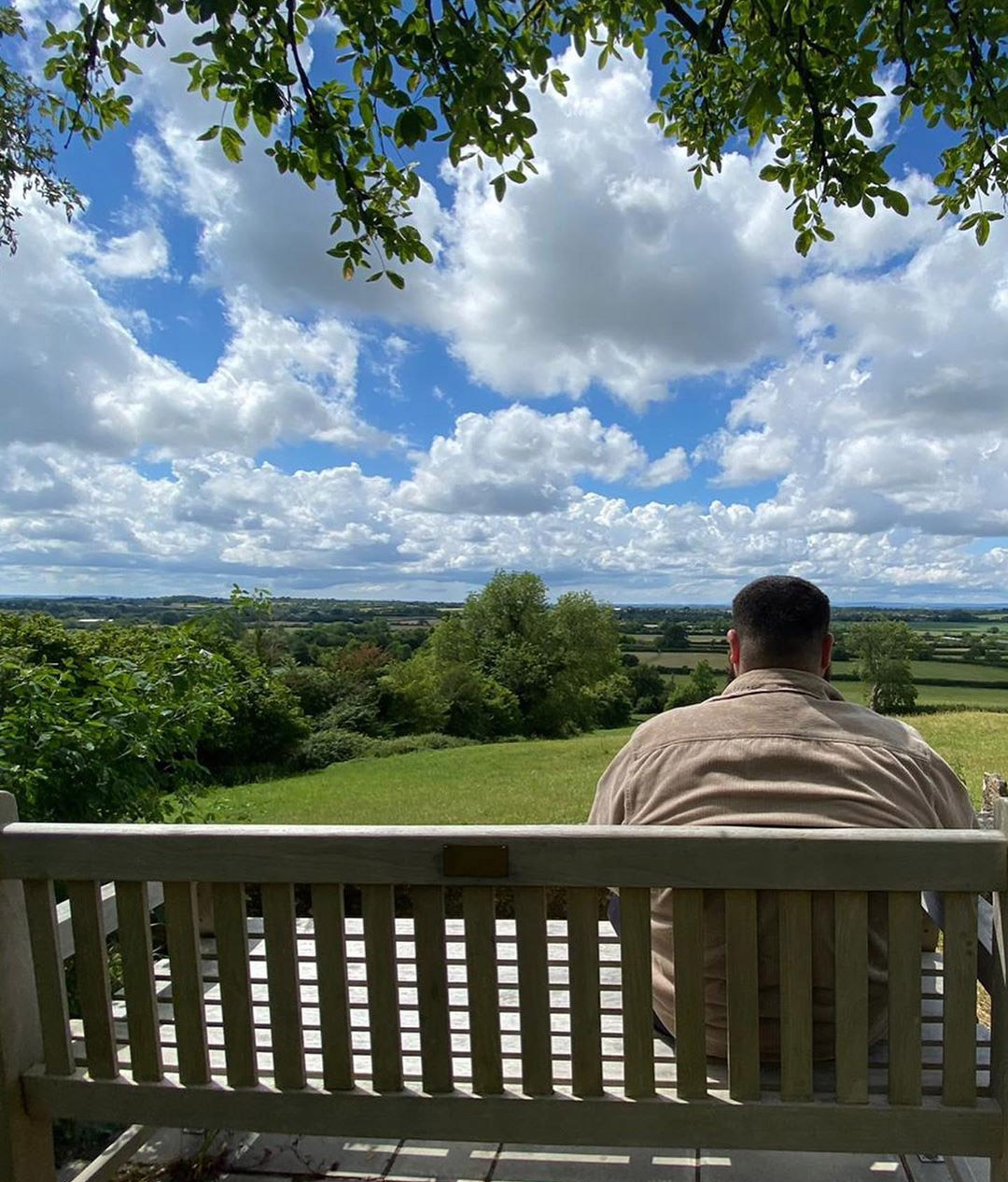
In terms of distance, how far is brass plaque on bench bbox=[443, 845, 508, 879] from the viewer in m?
1.40

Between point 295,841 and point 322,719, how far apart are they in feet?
56.4

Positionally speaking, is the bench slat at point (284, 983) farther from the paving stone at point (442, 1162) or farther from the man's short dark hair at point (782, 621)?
the man's short dark hair at point (782, 621)

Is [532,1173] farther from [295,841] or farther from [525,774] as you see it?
[525,774]

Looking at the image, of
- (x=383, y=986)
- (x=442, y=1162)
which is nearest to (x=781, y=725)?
(x=383, y=986)

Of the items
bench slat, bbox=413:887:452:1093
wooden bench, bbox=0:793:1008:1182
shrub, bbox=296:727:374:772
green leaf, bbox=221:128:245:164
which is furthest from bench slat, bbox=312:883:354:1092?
shrub, bbox=296:727:374:772

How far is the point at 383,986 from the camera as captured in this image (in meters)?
1.47

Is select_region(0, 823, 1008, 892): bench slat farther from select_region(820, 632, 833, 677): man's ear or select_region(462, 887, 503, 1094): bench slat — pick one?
select_region(820, 632, 833, 677): man's ear

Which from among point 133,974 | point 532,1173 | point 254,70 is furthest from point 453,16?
point 532,1173

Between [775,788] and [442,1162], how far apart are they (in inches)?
50.4

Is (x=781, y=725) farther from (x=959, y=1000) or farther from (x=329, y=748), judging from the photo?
Answer: (x=329, y=748)

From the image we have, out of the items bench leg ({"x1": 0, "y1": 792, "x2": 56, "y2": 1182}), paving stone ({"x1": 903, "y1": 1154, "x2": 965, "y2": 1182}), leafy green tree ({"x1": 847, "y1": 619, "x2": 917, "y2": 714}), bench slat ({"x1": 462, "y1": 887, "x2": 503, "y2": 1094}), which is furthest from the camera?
Result: leafy green tree ({"x1": 847, "y1": 619, "x2": 917, "y2": 714})

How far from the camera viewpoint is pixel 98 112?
7.73ft

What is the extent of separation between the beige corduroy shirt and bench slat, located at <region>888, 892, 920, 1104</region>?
76 millimetres

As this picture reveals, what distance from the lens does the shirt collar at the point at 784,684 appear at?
67.8 inches
